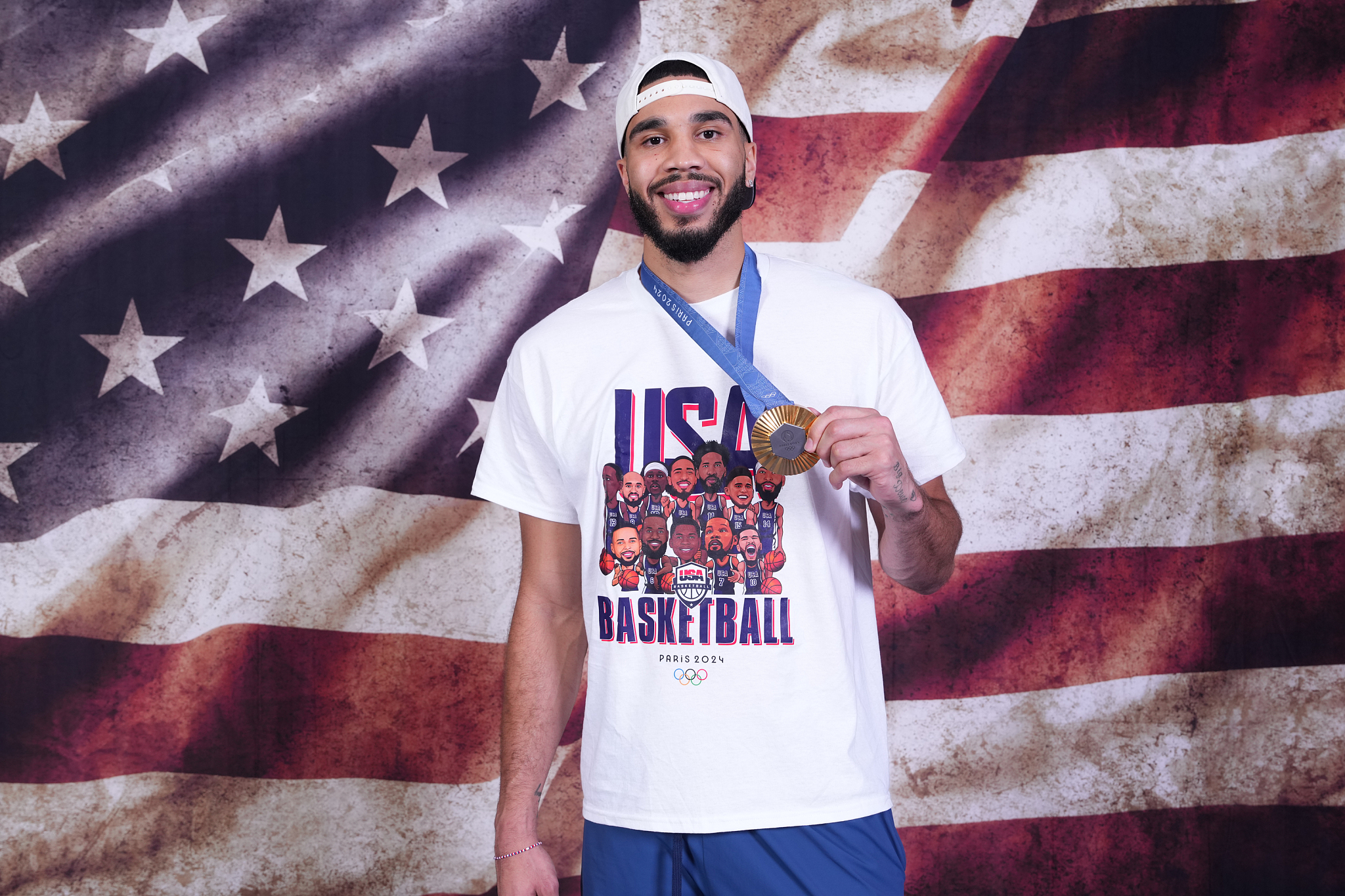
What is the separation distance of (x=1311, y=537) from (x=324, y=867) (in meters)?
3.03

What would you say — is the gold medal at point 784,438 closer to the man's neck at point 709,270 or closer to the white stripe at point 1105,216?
the man's neck at point 709,270

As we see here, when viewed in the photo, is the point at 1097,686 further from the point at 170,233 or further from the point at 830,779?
the point at 170,233

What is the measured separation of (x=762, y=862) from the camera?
1.39 meters

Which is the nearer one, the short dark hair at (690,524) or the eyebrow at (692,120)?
the short dark hair at (690,524)

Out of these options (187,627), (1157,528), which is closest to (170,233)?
(187,627)

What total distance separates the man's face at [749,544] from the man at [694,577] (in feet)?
0.14

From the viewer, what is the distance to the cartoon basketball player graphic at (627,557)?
148 cm

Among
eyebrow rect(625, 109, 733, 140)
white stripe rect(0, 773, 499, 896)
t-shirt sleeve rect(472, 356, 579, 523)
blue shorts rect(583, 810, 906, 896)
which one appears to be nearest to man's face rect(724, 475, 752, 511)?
t-shirt sleeve rect(472, 356, 579, 523)

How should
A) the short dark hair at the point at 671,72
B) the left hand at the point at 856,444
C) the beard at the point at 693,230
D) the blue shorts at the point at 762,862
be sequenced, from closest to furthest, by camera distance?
1. the left hand at the point at 856,444
2. the blue shorts at the point at 762,862
3. the beard at the point at 693,230
4. the short dark hair at the point at 671,72

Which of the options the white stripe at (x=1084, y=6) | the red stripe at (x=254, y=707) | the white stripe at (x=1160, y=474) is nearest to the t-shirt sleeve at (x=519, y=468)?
the red stripe at (x=254, y=707)

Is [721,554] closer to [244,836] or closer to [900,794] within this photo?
[900,794]

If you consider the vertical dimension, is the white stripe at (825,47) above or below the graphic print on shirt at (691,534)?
above

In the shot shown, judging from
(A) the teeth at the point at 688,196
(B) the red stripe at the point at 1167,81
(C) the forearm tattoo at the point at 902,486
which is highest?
(B) the red stripe at the point at 1167,81

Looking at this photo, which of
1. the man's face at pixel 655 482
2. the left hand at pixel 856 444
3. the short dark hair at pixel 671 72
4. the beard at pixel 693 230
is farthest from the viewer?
the short dark hair at pixel 671 72
